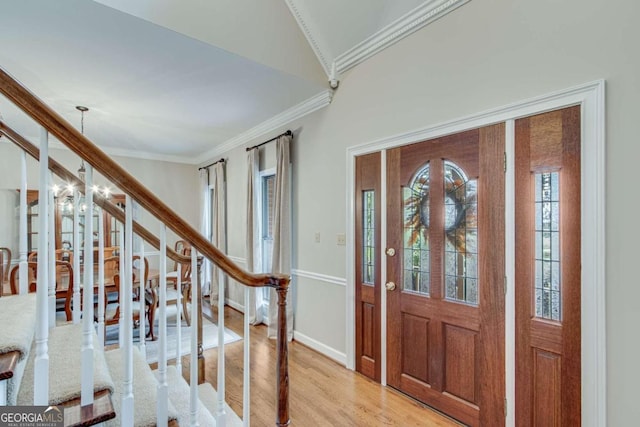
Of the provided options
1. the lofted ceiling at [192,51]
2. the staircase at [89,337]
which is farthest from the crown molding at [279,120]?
the staircase at [89,337]

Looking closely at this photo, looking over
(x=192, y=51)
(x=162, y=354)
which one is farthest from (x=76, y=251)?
(x=192, y=51)

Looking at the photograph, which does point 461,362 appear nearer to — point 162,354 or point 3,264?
point 162,354

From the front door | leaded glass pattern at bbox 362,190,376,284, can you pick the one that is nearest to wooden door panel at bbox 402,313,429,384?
the front door

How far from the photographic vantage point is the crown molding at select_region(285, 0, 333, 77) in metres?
2.77

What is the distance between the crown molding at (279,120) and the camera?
3189 mm

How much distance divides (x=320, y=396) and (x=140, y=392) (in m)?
1.47

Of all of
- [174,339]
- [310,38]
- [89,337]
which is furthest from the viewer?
[174,339]

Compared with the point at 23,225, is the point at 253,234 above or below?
below

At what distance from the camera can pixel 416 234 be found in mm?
2373

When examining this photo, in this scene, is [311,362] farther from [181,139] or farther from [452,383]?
[181,139]

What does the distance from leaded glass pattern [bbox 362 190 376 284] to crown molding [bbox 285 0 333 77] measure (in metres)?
1.35

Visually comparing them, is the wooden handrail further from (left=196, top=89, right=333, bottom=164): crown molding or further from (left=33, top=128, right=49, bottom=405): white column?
(left=196, top=89, right=333, bottom=164): crown molding

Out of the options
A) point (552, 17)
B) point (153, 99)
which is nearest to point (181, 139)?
point (153, 99)

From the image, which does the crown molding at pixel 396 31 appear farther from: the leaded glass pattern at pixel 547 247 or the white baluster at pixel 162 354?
the white baluster at pixel 162 354
